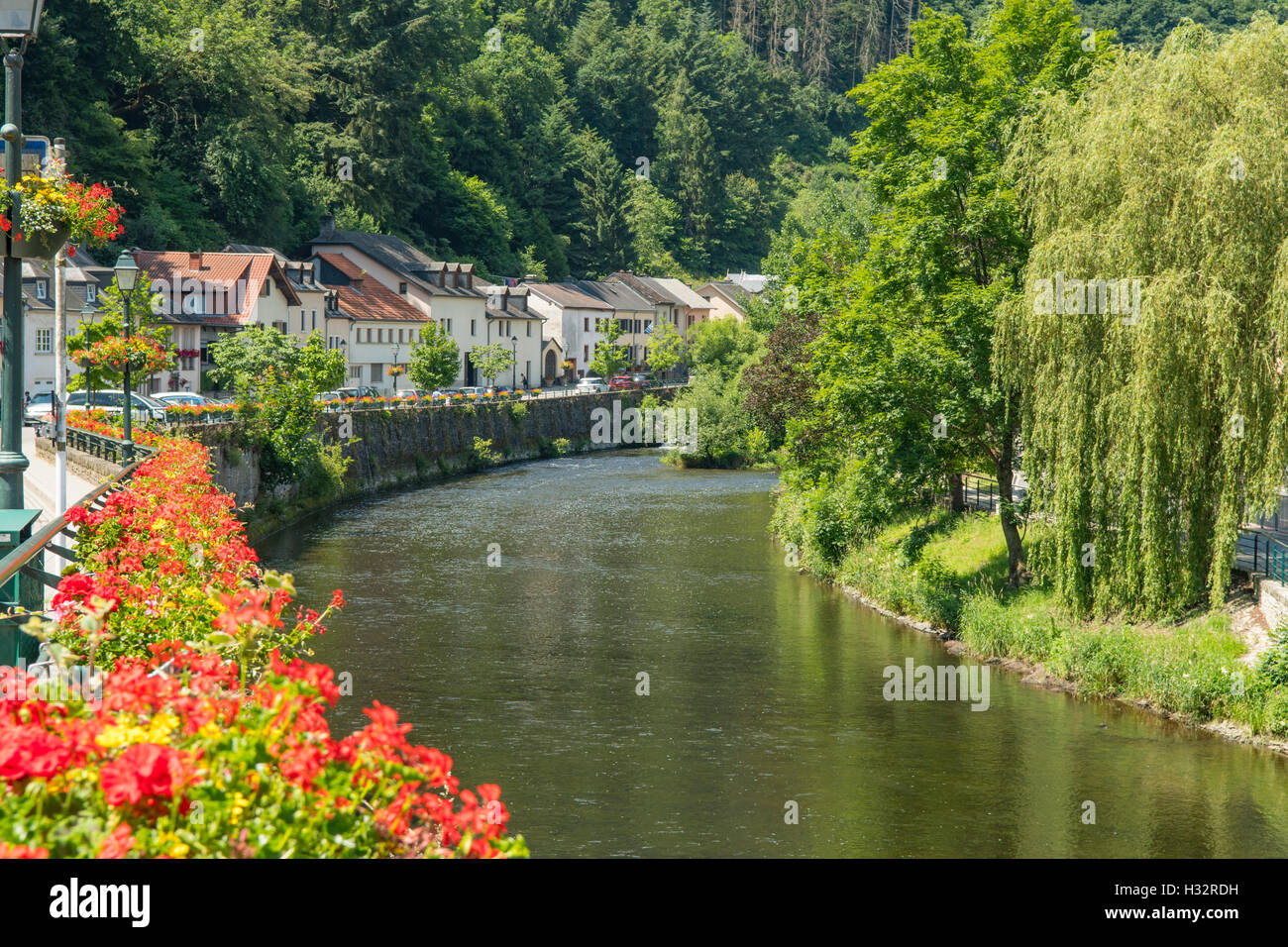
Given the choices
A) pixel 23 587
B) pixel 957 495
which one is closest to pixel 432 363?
pixel 957 495

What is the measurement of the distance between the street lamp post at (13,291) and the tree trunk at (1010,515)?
2188cm

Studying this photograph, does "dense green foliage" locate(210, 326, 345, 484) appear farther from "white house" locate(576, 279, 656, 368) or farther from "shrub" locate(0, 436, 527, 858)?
"white house" locate(576, 279, 656, 368)

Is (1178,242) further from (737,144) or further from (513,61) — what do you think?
(737,144)

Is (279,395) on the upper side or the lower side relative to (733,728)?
upper

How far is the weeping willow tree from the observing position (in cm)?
2278

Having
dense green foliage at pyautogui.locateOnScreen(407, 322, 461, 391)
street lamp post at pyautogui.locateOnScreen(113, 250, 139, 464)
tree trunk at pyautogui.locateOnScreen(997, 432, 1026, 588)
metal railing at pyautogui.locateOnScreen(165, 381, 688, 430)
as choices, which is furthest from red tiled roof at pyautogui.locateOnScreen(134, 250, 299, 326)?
tree trunk at pyautogui.locateOnScreen(997, 432, 1026, 588)

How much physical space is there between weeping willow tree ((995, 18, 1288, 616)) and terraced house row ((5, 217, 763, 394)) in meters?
23.2

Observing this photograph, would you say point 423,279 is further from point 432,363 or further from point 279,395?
point 279,395

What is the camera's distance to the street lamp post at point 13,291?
11.8m

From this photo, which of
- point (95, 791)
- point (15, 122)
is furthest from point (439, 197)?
point (95, 791)

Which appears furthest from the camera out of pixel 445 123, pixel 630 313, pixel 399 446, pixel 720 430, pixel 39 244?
pixel 630 313

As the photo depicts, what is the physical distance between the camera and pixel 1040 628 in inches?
1055

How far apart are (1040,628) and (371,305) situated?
6316 cm
